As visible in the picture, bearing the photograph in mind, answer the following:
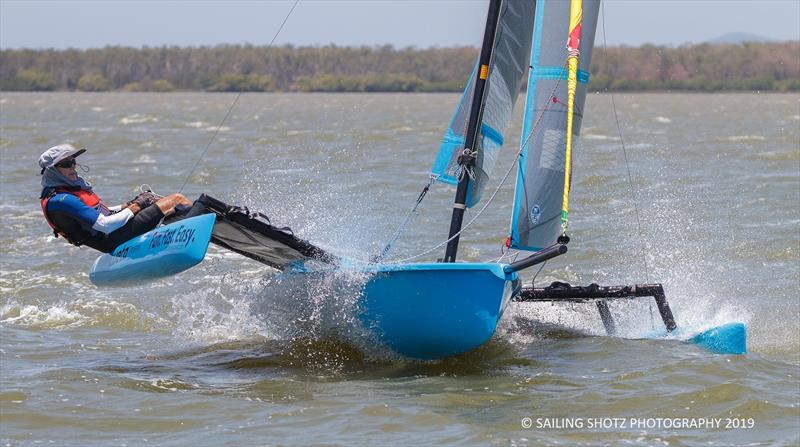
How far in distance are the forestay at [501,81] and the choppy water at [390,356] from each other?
112 centimetres

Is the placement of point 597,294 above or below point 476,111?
below

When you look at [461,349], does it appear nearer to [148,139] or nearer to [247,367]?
[247,367]

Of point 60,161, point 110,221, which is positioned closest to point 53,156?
point 60,161

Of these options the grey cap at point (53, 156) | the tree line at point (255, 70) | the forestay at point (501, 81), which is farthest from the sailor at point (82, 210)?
Result: the tree line at point (255, 70)

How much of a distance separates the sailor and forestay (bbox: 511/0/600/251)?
2109 mm

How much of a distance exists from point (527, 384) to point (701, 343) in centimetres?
144

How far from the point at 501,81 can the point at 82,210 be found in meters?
2.74

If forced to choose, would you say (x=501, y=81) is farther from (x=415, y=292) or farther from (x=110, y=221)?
(x=110, y=221)

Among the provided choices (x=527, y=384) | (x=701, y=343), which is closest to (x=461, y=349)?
(x=527, y=384)

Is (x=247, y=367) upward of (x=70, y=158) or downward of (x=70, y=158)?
downward

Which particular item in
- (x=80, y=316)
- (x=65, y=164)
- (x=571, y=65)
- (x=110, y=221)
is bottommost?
(x=80, y=316)

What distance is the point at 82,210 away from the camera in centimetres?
711

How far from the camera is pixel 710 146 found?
2245 cm

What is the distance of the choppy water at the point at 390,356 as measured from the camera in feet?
19.6
